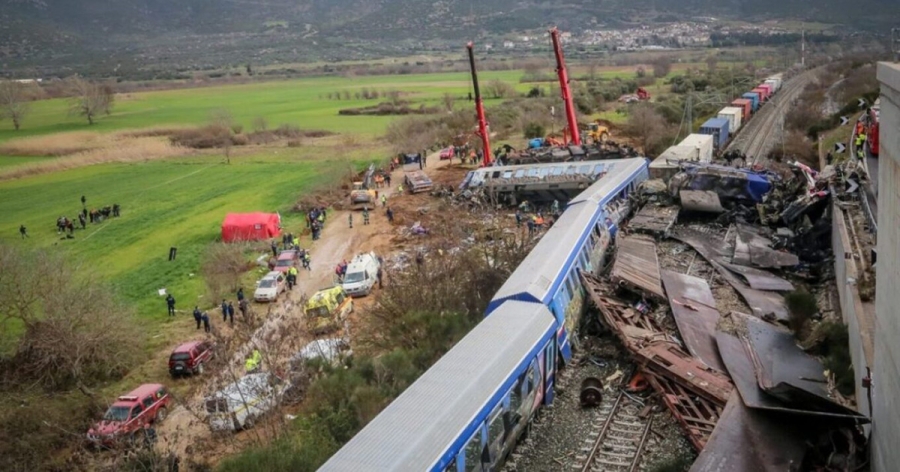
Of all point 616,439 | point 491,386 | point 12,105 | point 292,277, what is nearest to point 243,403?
point 491,386

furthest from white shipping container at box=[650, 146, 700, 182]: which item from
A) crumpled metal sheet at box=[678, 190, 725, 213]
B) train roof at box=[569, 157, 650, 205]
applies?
crumpled metal sheet at box=[678, 190, 725, 213]

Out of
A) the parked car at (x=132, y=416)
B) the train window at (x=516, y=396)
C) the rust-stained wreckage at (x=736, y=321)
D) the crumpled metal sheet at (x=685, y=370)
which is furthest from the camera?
the parked car at (x=132, y=416)

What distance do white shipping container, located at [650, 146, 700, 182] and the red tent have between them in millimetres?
18425

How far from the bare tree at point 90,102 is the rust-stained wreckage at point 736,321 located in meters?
74.9

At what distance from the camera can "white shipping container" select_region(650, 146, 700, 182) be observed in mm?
32781

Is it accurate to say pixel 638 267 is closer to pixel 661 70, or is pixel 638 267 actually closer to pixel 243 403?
pixel 243 403

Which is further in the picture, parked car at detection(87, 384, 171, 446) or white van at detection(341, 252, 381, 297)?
white van at detection(341, 252, 381, 297)

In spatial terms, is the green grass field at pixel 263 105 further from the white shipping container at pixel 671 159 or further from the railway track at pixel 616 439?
the railway track at pixel 616 439

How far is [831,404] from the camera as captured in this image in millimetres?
11727

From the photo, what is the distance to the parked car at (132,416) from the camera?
52.4ft

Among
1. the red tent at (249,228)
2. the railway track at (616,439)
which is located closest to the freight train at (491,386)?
the railway track at (616,439)

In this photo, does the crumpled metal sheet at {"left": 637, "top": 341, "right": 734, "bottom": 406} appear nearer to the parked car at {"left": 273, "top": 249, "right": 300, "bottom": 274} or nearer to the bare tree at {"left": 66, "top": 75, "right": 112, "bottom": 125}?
the parked car at {"left": 273, "top": 249, "right": 300, "bottom": 274}

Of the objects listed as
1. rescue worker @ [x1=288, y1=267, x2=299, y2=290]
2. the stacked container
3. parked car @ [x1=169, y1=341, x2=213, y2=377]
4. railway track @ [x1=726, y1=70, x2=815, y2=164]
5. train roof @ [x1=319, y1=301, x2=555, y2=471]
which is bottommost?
railway track @ [x1=726, y1=70, x2=815, y2=164]

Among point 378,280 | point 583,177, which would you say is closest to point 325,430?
point 378,280
